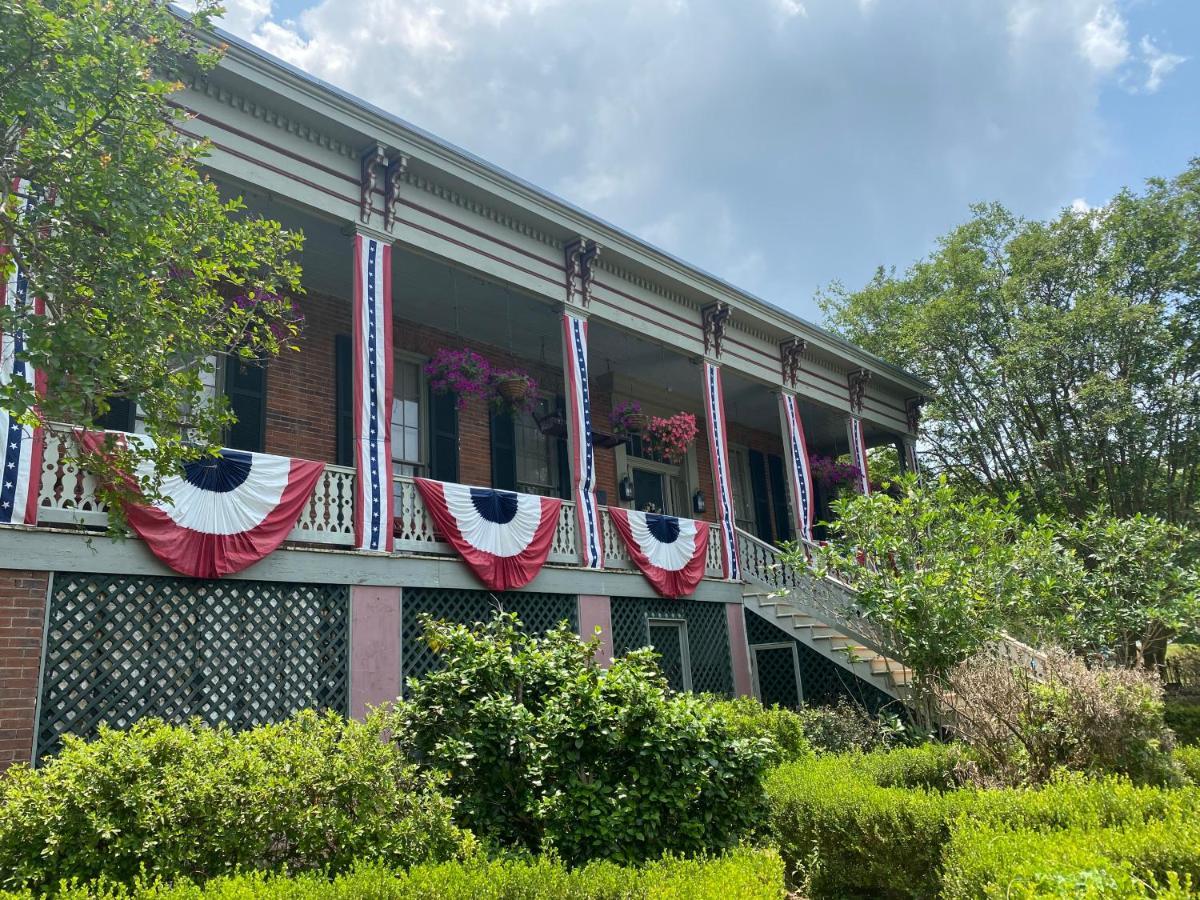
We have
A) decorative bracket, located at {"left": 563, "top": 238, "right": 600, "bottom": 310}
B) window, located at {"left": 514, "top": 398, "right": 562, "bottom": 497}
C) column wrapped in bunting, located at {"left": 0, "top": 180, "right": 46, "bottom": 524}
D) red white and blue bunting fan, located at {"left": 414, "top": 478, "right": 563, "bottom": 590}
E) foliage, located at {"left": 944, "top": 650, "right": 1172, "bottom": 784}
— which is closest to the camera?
foliage, located at {"left": 944, "top": 650, "right": 1172, "bottom": 784}

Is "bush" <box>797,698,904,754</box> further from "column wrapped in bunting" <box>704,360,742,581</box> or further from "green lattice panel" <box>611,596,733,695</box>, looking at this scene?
"column wrapped in bunting" <box>704,360,742,581</box>

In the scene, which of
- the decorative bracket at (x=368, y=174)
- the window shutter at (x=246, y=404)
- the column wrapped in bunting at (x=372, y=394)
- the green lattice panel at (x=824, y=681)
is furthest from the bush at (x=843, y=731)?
the decorative bracket at (x=368, y=174)

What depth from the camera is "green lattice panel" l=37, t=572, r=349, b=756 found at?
727 cm

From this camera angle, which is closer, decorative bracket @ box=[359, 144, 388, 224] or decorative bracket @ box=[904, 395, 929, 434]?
decorative bracket @ box=[359, 144, 388, 224]

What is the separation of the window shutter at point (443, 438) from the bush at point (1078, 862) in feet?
31.6

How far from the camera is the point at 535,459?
601 inches

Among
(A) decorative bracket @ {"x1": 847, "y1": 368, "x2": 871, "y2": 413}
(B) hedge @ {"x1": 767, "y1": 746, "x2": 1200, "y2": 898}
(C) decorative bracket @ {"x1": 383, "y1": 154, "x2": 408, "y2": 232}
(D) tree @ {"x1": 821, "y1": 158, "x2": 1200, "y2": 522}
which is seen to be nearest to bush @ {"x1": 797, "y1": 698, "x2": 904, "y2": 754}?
(B) hedge @ {"x1": 767, "y1": 746, "x2": 1200, "y2": 898}

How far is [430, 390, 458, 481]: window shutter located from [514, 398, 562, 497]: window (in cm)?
156

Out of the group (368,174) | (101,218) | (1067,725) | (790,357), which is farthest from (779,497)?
(101,218)

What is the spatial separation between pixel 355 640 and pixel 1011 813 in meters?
6.38

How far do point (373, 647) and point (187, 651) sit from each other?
1.91 meters

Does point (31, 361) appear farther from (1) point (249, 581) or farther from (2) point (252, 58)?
(2) point (252, 58)

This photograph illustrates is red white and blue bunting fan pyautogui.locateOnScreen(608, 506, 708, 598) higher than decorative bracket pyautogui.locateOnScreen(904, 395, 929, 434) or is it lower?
lower

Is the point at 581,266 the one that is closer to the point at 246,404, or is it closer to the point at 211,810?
the point at 246,404
